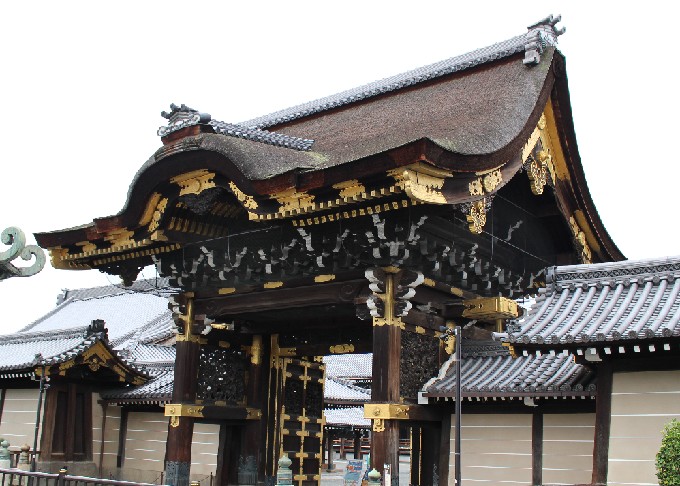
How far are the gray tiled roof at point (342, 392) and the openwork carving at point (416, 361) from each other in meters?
18.0

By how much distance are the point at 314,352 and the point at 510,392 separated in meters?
5.32

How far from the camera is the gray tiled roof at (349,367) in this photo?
43094 mm

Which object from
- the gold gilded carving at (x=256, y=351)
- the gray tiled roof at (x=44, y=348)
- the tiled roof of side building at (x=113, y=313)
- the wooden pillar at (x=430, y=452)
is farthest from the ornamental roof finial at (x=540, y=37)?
the tiled roof of side building at (x=113, y=313)

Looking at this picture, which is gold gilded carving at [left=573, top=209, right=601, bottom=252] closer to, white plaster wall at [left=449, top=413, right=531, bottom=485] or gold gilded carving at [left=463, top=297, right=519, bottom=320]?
gold gilded carving at [left=463, top=297, right=519, bottom=320]

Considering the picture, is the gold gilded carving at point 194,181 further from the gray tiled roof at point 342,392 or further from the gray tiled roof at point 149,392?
the gray tiled roof at point 342,392

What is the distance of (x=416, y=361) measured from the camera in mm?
13305

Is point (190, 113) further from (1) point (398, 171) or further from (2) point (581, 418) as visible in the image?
(2) point (581, 418)

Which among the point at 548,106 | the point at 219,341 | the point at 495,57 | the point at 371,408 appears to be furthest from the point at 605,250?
the point at 219,341

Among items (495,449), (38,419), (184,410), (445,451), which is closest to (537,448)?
(495,449)

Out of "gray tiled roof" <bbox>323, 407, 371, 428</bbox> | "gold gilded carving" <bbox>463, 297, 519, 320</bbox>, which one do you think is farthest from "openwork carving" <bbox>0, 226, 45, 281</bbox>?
"gray tiled roof" <bbox>323, 407, 371, 428</bbox>

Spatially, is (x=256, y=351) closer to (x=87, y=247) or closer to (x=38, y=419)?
(x=87, y=247)

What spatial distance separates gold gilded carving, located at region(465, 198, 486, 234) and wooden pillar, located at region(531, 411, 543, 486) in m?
3.18

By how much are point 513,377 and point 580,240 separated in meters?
4.22

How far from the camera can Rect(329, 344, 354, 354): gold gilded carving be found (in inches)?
625
